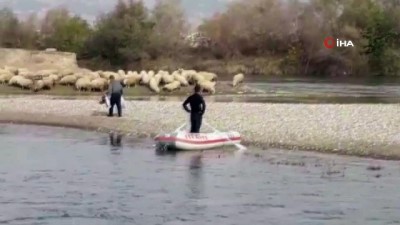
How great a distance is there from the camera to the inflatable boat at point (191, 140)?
2625cm

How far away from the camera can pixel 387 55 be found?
12100cm

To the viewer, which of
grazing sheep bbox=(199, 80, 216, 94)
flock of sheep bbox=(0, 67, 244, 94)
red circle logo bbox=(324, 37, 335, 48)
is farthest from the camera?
red circle logo bbox=(324, 37, 335, 48)

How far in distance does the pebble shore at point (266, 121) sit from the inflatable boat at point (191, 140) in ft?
5.53

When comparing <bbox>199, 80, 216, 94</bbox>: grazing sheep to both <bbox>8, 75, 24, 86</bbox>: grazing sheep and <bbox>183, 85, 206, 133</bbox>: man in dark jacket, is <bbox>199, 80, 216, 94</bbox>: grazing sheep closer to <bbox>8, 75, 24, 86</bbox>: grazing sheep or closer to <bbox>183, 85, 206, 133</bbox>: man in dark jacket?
<bbox>8, 75, 24, 86</bbox>: grazing sheep

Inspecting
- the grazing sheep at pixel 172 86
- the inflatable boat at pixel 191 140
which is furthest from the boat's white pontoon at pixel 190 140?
the grazing sheep at pixel 172 86

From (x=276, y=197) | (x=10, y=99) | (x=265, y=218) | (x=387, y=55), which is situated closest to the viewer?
(x=265, y=218)

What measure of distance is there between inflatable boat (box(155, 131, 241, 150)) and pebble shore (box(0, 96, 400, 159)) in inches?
66.3

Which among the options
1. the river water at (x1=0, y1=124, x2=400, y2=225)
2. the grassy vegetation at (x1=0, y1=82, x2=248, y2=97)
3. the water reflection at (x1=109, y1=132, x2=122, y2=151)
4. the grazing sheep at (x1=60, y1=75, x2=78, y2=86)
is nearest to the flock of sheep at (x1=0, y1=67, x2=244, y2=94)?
the grazing sheep at (x1=60, y1=75, x2=78, y2=86)

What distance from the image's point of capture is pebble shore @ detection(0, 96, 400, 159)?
2810cm

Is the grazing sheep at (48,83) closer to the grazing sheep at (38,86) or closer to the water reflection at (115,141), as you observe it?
the grazing sheep at (38,86)

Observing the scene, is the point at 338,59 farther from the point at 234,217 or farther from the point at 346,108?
the point at 234,217

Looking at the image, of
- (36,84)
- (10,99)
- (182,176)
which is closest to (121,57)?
(36,84)

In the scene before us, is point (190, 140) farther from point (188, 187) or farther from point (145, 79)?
point (145, 79)

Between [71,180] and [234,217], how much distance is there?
5.43 meters
